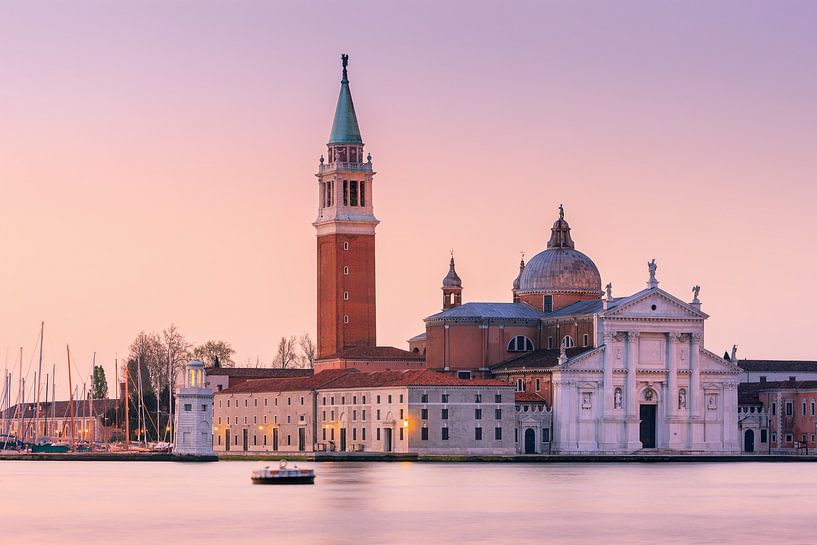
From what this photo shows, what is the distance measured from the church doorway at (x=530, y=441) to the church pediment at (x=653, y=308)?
6573 mm

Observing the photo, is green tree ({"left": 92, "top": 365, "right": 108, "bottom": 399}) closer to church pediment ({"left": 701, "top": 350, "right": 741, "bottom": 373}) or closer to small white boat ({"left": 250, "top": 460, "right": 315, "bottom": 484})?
church pediment ({"left": 701, "top": 350, "right": 741, "bottom": 373})

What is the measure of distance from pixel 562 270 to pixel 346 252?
11762 mm

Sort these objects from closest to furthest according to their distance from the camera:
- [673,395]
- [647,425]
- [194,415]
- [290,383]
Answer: [194,415] < [673,395] < [647,425] < [290,383]

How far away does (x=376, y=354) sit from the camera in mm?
110625

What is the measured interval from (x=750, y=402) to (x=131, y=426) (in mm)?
41360

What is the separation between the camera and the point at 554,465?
300 ft

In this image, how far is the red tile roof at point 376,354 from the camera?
4341 inches

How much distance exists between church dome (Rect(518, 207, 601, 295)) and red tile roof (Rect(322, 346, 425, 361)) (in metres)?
7.05

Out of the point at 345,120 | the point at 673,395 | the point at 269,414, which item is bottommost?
the point at 269,414

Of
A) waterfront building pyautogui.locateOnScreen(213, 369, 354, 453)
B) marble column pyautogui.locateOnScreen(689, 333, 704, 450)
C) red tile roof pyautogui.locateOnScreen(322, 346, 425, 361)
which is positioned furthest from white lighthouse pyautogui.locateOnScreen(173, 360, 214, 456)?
marble column pyautogui.locateOnScreen(689, 333, 704, 450)

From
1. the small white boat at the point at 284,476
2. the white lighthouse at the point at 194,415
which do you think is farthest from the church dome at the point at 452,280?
the small white boat at the point at 284,476

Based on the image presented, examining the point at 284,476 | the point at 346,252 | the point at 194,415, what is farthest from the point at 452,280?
the point at 284,476

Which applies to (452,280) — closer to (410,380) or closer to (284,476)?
(410,380)

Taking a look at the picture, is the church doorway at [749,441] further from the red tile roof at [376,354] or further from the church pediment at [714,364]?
the red tile roof at [376,354]
